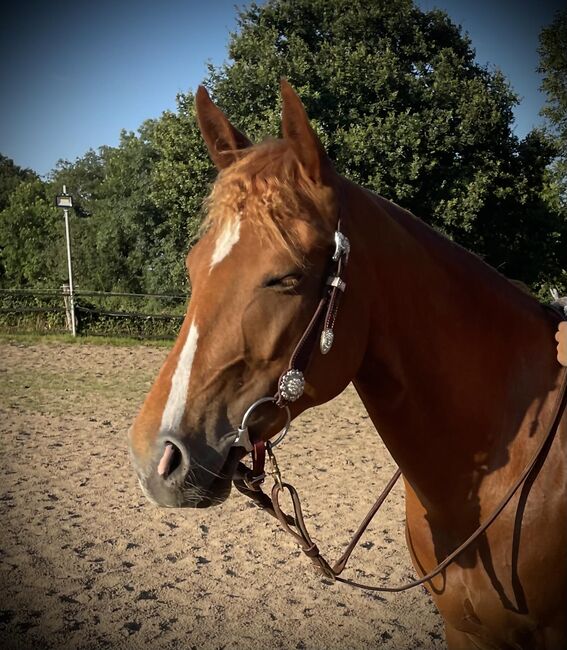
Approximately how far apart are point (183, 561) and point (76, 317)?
1419 cm

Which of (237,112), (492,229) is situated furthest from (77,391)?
(492,229)

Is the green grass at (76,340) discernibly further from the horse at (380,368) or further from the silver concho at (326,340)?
the silver concho at (326,340)

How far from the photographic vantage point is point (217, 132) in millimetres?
1850

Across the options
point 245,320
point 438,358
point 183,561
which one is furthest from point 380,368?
point 183,561

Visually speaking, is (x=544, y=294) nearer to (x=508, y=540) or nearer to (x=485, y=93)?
(x=485, y=93)

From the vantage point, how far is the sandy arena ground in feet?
11.3

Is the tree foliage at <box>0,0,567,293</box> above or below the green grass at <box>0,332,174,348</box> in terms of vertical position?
above

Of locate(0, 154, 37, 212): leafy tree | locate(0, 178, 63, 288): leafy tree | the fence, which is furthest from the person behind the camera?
locate(0, 154, 37, 212): leafy tree

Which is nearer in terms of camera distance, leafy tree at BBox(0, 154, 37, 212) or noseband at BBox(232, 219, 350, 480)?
noseband at BBox(232, 219, 350, 480)

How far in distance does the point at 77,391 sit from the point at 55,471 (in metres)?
4.21

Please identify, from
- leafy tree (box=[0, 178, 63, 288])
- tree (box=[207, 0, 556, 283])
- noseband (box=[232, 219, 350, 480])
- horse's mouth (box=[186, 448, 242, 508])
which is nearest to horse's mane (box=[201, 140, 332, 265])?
noseband (box=[232, 219, 350, 480])

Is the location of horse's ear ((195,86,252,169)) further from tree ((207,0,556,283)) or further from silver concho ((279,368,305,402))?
tree ((207,0,556,283))

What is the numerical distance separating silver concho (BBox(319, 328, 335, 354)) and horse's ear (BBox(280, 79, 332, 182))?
0.47 meters

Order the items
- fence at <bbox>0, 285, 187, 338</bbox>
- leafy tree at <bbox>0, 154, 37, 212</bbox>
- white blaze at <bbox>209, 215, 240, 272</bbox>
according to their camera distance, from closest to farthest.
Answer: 1. white blaze at <bbox>209, 215, 240, 272</bbox>
2. fence at <bbox>0, 285, 187, 338</bbox>
3. leafy tree at <bbox>0, 154, 37, 212</bbox>
